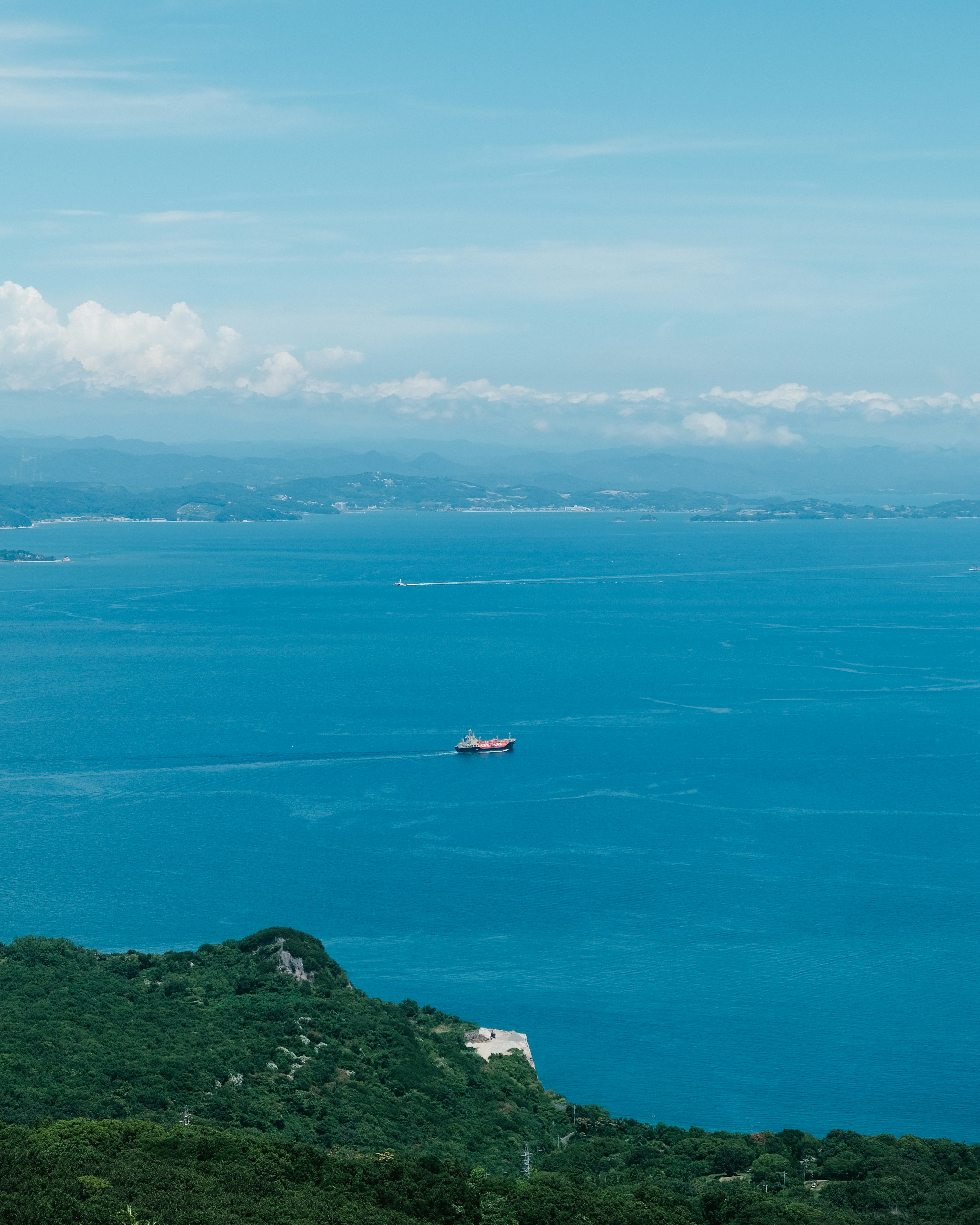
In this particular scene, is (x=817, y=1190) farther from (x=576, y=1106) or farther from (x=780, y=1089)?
(x=780, y=1089)

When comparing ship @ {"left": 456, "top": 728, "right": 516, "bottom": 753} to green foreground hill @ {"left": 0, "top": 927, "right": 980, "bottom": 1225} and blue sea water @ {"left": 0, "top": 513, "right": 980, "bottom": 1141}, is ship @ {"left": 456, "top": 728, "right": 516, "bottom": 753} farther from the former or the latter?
green foreground hill @ {"left": 0, "top": 927, "right": 980, "bottom": 1225}

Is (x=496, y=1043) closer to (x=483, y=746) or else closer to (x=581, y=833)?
(x=581, y=833)

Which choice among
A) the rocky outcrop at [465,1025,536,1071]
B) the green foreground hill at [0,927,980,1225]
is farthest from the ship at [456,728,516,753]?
the rocky outcrop at [465,1025,536,1071]

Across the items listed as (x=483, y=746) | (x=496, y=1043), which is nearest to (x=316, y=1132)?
(x=496, y=1043)

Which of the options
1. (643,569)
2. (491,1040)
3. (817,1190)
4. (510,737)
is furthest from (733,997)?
(643,569)

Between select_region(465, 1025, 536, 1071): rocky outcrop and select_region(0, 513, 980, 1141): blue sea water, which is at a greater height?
select_region(0, 513, 980, 1141): blue sea water

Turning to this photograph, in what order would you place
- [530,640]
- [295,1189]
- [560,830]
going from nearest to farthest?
[295,1189] → [560,830] → [530,640]

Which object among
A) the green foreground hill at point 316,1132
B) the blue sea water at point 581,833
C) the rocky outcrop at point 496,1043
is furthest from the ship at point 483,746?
the rocky outcrop at point 496,1043
